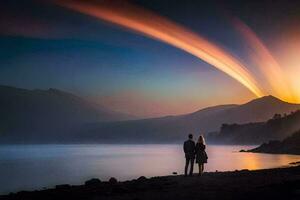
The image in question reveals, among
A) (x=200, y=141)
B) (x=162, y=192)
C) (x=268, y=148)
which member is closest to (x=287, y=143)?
(x=268, y=148)

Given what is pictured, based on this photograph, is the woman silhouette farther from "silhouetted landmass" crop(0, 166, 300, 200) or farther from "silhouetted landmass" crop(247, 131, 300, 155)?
"silhouetted landmass" crop(247, 131, 300, 155)

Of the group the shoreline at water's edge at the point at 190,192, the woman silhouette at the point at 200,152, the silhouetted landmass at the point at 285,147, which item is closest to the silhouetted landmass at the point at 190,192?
the shoreline at water's edge at the point at 190,192

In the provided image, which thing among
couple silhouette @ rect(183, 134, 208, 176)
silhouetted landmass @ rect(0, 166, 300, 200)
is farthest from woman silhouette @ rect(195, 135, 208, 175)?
silhouetted landmass @ rect(0, 166, 300, 200)

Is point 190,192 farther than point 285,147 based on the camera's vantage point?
No

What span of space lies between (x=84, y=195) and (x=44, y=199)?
1853mm

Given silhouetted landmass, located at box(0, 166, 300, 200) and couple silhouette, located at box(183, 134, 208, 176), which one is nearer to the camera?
silhouetted landmass, located at box(0, 166, 300, 200)

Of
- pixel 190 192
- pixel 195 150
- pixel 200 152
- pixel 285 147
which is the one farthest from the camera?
pixel 285 147

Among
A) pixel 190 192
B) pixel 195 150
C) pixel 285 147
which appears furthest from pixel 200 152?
pixel 285 147

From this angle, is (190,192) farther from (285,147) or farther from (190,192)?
(285,147)

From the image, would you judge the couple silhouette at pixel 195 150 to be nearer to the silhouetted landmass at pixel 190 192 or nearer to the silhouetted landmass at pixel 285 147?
the silhouetted landmass at pixel 190 192

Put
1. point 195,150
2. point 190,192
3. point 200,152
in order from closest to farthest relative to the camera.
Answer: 1. point 190,192
2. point 200,152
3. point 195,150

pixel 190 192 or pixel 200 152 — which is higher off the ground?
pixel 200 152

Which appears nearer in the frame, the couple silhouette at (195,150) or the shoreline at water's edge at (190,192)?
the shoreline at water's edge at (190,192)

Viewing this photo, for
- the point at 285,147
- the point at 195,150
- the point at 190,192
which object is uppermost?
the point at 285,147
